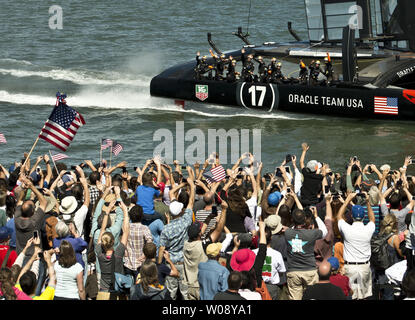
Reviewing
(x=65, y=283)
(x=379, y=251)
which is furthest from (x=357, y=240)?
(x=65, y=283)

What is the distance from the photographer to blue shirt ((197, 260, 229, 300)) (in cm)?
793

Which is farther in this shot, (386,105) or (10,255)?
(386,105)

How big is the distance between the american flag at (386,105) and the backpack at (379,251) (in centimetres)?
1470

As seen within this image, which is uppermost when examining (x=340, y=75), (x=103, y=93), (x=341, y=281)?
(x=340, y=75)

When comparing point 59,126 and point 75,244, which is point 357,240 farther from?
point 59,126

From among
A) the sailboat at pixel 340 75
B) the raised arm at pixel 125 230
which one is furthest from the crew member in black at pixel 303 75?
the raised arm at pixel 125 230

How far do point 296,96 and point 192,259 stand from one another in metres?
16.8

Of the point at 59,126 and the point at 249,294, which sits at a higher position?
the point at 59,126

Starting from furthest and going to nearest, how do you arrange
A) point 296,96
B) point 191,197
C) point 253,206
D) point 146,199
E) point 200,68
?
point 200,68, point 296,96, point 253,206, point 146,199, point 191,197

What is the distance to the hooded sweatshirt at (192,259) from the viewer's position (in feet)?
28.3

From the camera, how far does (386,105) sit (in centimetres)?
2361

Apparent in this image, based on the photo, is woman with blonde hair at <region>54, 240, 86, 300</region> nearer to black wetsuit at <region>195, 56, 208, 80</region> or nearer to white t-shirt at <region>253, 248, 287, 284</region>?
white t-shirt at <region>253, 248, 287, 284</region>

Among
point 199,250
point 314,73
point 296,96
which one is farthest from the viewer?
point 296,96
